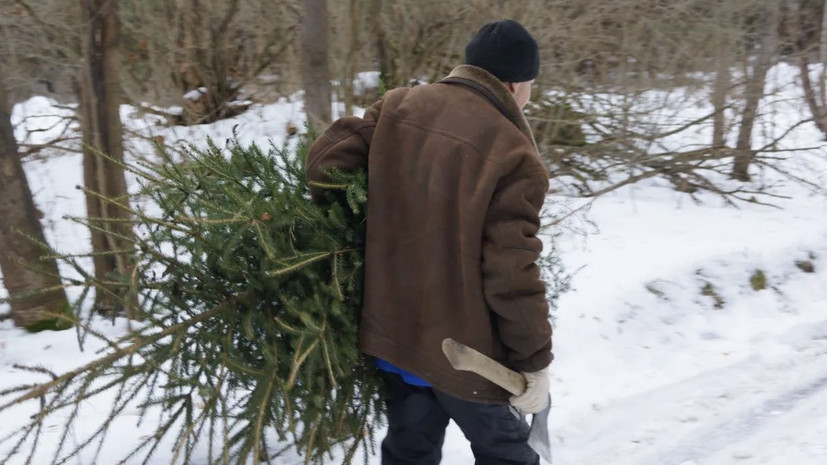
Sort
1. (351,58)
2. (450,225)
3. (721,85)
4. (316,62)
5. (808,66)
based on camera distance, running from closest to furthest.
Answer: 1. (450,225)
2. (316,62)
3. (351,58)
4. (721,85)
5. (808,66)

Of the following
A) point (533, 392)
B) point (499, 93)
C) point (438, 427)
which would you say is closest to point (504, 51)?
point (499, 93)

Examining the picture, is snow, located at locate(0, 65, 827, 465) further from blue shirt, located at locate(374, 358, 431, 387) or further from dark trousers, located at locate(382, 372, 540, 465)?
blue shirt, located at locate(374, 358, 431, 387)

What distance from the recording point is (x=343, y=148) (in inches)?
90.5

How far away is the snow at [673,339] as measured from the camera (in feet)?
11.7

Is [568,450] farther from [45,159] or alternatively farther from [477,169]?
[45,159]

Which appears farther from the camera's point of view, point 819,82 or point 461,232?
point 819,82

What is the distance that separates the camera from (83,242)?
6230mm

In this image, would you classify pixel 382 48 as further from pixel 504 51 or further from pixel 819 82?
pixel 504 51

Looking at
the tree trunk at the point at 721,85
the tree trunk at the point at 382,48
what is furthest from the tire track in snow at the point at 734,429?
the tree trunk at the point at 382,48

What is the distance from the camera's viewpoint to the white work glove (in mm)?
2213

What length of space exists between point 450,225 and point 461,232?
6 cm

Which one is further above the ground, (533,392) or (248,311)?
(248,311)

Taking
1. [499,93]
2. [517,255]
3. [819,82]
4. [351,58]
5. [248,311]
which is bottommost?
[819,82]

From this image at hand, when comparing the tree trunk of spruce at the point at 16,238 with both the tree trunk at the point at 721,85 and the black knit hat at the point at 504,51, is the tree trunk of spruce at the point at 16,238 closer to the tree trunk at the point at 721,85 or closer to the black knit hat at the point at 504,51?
the black knit hat at the point at 504,51
